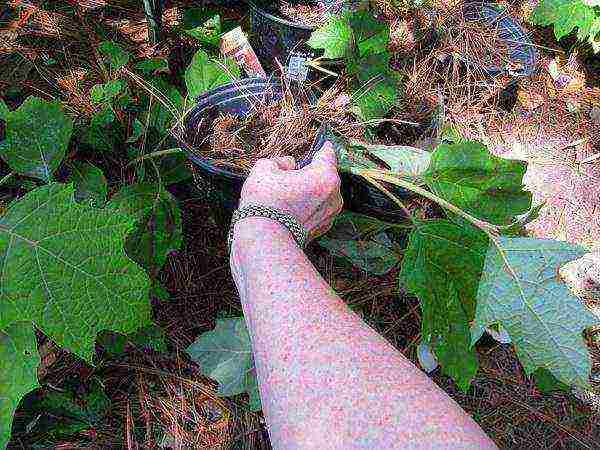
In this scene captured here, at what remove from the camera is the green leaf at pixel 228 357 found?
159cm

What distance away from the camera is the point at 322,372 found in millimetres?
819

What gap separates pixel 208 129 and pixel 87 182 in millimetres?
355

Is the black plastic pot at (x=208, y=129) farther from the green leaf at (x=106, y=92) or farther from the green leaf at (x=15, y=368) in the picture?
the green leaf at (x=15, y=368)

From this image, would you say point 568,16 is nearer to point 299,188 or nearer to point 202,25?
point 202,25

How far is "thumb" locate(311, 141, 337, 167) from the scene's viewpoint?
1.31 m

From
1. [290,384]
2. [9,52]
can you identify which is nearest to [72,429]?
[290,384]

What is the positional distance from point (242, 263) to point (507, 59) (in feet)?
6.52

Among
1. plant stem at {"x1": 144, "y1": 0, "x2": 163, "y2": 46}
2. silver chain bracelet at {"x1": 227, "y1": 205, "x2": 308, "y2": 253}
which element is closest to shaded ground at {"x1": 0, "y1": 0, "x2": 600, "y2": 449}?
plant stem at {"x1": 144, "y1": 0, "x2": 163, "y2": 46}

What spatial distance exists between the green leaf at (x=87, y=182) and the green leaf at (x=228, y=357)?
1.65 feet

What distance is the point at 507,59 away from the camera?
2541 mm

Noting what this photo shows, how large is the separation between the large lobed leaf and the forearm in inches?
10.6

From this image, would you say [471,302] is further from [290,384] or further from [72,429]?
[72,429]

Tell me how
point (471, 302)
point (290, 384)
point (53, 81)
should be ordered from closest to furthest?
point (290, 384) < point (471, 302) < point (53, 81)

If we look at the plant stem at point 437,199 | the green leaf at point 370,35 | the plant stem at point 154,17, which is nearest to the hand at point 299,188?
the plant stem at point 437,199
